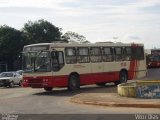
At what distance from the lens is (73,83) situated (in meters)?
30.2

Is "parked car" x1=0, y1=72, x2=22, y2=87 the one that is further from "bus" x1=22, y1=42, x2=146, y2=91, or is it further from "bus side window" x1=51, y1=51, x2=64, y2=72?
"bus side window" x1=51, y1=51, x2=64, y2=72

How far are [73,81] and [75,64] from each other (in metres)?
1.04

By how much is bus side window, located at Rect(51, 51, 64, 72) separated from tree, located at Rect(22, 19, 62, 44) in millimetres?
62891

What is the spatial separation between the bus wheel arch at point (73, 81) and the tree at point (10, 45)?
176ft

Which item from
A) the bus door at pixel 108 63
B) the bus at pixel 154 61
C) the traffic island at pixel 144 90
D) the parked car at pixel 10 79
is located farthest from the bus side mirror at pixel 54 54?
the bus at pixel 154 61

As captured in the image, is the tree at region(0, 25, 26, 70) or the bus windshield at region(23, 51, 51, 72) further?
the tree at region(0, 25, 26, 70)

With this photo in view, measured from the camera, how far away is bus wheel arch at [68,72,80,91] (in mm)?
29961

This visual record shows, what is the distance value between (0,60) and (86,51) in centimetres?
5400

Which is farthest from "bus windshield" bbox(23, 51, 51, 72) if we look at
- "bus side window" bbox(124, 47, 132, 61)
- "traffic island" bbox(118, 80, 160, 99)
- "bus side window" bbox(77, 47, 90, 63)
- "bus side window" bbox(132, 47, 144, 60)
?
"bus side window" bbox(132, 47, 144, 60)

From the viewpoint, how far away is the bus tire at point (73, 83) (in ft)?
98.4

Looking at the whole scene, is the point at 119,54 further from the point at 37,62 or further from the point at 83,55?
the point at 37,62

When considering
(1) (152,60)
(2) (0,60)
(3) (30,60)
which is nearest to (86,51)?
(3) (30,60)

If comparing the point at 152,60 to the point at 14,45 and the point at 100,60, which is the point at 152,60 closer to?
the point at 14,45

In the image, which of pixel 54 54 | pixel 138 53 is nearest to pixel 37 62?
pixel 54 54
